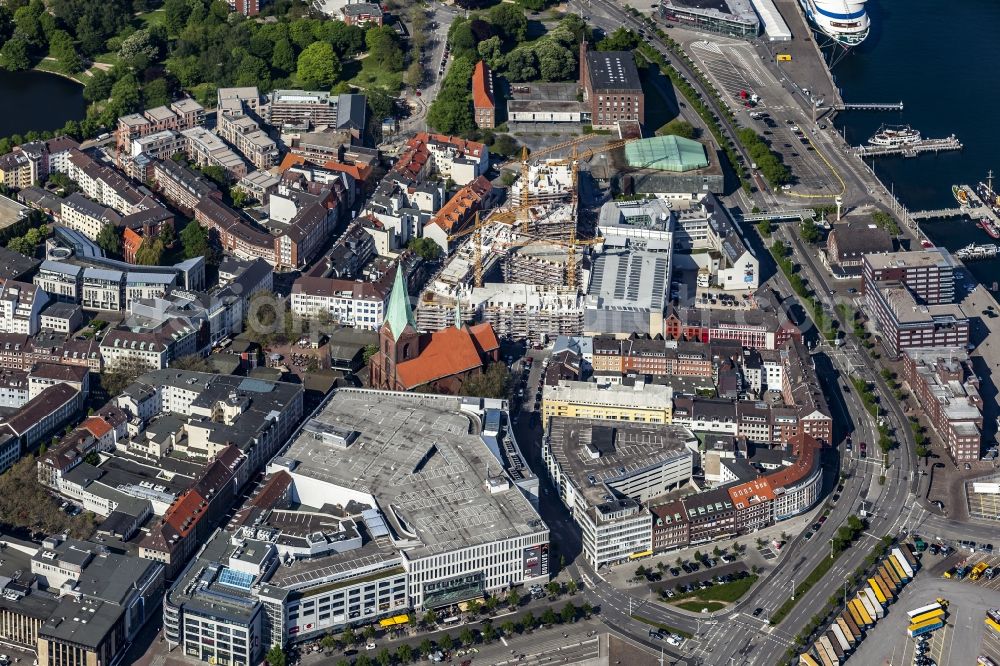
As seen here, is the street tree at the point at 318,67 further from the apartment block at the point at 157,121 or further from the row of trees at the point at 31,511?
the row of trees at the point at 31,511

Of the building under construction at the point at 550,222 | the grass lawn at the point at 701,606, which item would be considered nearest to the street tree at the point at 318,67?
the building under construction at the point at 550,222

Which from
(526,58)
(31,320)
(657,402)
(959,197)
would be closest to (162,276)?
(31,320)

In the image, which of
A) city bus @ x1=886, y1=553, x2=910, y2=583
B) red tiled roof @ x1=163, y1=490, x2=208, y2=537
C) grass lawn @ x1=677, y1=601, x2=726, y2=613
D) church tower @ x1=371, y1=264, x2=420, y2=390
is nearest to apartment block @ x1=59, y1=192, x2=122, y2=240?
church tower @ x1=371, y1=264, x2=420, y2=390

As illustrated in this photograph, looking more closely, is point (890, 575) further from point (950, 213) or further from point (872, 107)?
point (872, 107)

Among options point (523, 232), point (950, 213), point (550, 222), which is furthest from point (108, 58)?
point (950, 213)

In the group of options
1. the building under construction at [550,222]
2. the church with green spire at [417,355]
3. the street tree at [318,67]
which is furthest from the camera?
the street tree at [318,67]

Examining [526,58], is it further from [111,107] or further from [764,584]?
[764,584]
